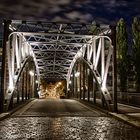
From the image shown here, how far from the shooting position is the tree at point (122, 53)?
164ft

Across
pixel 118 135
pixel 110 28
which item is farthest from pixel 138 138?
pixel 110 28

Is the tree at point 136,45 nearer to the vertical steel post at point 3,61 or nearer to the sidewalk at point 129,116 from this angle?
the sidewalk at point 129,116

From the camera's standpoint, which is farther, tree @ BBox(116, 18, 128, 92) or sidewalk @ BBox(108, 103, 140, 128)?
tree @ BBox(116, 18, 128, 92)

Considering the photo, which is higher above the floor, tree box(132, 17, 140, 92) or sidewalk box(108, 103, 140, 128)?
tree box(132, 17, 140, 92)

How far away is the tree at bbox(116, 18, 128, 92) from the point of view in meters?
49.8

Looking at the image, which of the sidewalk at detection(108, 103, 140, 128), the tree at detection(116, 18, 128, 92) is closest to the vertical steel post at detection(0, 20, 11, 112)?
the sidewalk at detection(108, 103, 140, 128)

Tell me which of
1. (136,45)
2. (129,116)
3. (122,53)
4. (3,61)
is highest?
(136,45)

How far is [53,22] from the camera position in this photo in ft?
84.3

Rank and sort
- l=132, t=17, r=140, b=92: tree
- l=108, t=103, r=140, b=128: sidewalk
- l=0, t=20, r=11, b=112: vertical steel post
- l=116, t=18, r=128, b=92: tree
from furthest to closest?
l=116, t=18, r=128, b=92: tree, l=132, t=17, r=140, b=92: tree, l=0, t=20, r=11, b=112: vertical steel post, l=108, t=103, r=140, b=128: sidewalk

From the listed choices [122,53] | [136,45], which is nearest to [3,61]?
[136,45]

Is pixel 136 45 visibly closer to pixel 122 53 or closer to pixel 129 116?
pixel 122 53

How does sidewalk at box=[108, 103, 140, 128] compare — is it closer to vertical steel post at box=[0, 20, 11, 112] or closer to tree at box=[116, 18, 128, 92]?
vertical steel post at box=[0, 20, 11, 112]

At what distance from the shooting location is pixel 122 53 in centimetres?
5125

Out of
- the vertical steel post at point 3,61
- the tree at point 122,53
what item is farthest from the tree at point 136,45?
the vertical steel post at point 3,61
